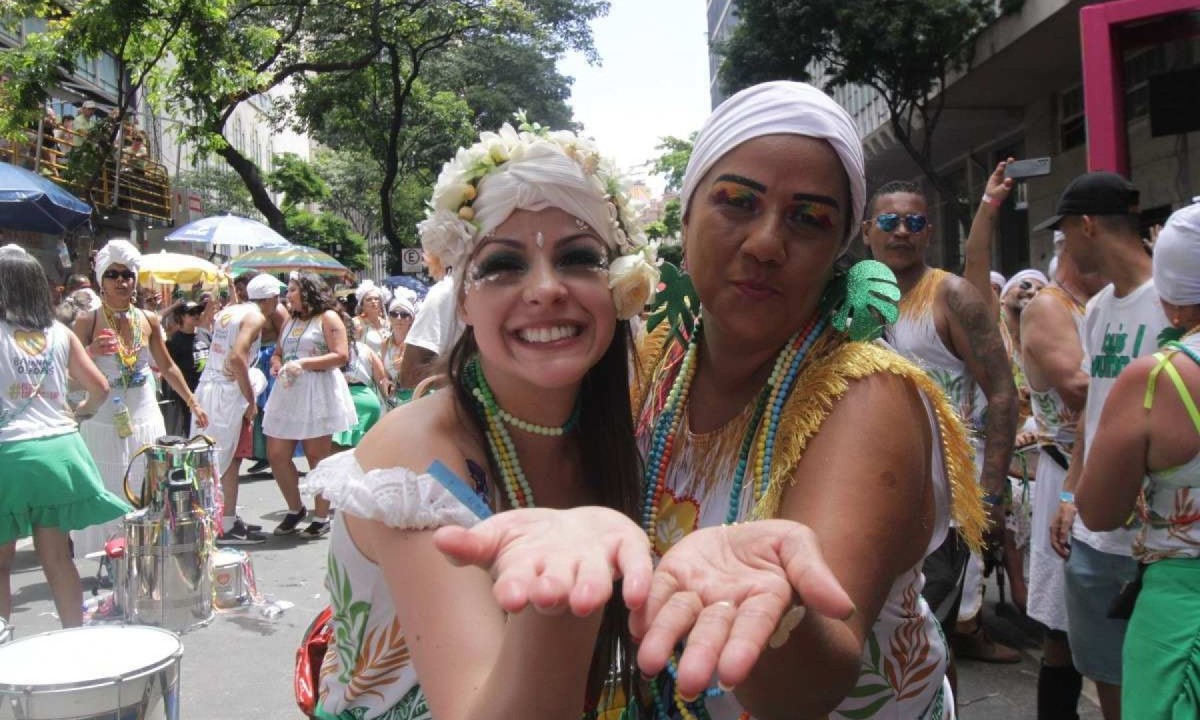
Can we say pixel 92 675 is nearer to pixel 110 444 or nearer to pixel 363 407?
pixel 110 444

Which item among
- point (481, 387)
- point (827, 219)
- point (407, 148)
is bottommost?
point (481, 387)

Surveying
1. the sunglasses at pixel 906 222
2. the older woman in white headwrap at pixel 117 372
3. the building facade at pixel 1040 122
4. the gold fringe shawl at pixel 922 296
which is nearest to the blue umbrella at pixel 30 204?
the older woman in white headwrap at pixel 117 372

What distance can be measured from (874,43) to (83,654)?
48.4ft

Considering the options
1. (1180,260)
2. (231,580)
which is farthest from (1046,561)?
(231,580)

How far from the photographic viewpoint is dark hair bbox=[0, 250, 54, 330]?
4.75m

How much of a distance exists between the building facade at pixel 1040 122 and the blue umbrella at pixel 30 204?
8314mm

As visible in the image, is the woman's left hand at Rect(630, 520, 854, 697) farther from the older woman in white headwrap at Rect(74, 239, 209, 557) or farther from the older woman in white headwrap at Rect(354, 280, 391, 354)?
the older woman in white headwrap at Rect(354, 280, 391, 354)

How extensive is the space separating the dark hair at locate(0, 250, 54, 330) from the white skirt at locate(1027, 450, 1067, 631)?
4.90 m

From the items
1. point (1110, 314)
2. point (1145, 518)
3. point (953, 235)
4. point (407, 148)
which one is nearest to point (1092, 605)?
point (1145, 518)

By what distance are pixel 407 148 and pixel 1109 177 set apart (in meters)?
26.0

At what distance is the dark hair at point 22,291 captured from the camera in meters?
4.75

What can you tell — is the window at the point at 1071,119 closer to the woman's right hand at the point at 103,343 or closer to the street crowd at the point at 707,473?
the street crowd at the point at 707,473

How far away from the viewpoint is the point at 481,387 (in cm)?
178

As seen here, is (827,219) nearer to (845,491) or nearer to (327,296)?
(845,491)
